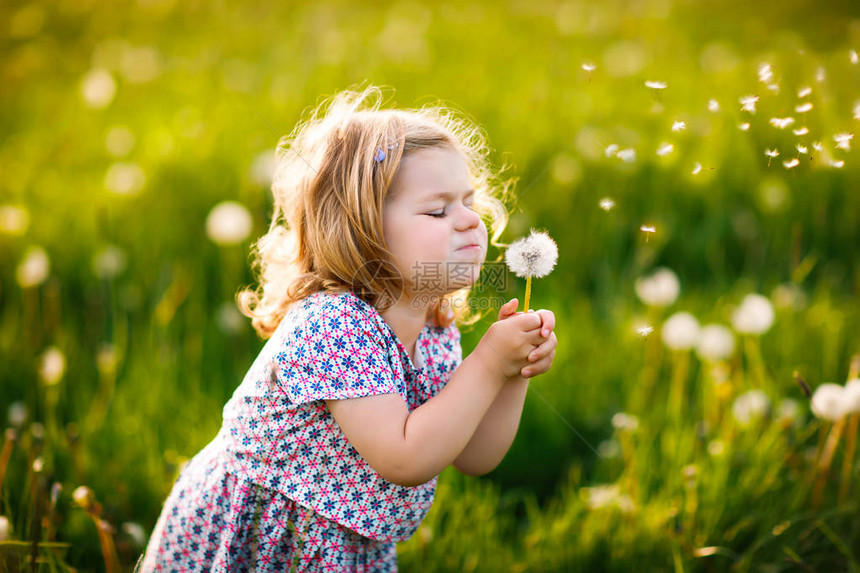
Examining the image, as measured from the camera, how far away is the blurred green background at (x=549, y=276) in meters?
1.91

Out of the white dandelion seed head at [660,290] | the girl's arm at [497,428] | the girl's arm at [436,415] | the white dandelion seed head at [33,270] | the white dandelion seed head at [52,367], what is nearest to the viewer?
the girl's arm at [436,415]

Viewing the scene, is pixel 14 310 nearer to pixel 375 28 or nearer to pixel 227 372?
pixel 227 372

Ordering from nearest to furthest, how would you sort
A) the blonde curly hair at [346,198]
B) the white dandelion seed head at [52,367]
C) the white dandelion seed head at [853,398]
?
1. the blonde curly hair at [346,198]
2. the white dandelion seed head at [853,398]
3. the white dandelion seed head at [52,367]

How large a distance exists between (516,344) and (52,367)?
1624 mm

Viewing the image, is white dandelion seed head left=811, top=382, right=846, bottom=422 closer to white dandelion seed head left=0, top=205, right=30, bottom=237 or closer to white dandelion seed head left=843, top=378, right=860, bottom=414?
white dandelion seed head left=843, top=378, right=860, bottom=414

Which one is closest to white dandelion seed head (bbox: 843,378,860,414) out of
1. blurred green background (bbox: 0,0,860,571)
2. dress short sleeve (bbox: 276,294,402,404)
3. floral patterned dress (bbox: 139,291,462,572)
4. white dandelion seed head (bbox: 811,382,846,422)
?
white dandelion seed head (bbox: 811,382,846,422)

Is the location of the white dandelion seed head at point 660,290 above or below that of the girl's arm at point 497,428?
above

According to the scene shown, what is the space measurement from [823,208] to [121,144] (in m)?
3.24

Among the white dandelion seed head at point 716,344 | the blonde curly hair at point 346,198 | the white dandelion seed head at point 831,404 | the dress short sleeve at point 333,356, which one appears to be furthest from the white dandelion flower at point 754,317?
the dress short sleeve at point 333,356

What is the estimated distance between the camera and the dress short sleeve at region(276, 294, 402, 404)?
1.36 m

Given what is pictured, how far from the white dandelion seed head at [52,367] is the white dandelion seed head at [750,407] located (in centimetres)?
210

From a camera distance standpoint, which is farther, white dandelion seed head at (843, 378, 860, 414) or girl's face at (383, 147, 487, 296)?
white dandelion seed head at (843, 378, 860, 414)

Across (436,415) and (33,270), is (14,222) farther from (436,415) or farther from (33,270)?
(436,415)

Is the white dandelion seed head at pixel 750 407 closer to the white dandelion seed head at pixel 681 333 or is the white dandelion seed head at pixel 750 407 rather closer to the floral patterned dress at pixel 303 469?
the white dandelion seed head at pixel 681 333
